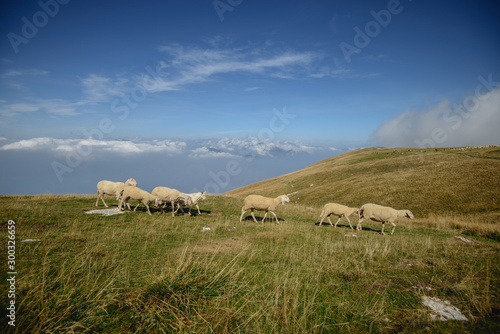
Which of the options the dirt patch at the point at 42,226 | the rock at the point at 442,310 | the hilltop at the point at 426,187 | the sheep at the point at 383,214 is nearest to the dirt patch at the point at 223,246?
the rock at the point at 442,310

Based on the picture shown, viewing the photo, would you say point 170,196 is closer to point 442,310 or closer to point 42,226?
point 42,226

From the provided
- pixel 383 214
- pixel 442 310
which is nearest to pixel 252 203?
pixel 383 214

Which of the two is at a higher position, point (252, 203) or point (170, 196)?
point (170, 196)

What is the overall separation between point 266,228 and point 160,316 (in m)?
12.5

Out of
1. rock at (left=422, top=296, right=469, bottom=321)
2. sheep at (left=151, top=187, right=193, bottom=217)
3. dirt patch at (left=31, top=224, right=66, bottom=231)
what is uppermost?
sheep at (left=151, top=187, right=193, bottom=217)

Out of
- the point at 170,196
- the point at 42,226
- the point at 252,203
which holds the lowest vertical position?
the point at 42,226

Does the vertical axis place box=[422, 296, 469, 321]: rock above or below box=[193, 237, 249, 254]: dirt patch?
below

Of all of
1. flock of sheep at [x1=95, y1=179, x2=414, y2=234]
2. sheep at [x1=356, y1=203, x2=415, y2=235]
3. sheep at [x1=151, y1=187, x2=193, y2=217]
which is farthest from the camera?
sheep at [x1=151, y1=187, x2=193, y2=217]

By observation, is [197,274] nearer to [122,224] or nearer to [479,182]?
[122,224]

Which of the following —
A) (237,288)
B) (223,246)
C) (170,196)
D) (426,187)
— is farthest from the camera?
(426,187)

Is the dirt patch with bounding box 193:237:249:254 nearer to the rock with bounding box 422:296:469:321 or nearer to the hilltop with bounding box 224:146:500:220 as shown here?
the rock with bounding box 422:296:469:321

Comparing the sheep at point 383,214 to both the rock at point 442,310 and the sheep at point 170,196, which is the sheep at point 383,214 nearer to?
the rock at point 442,310

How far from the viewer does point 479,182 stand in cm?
3972

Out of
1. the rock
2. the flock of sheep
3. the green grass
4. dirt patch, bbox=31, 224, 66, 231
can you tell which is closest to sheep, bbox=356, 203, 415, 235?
the flock of sheep
